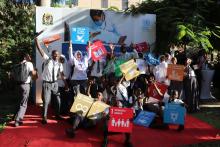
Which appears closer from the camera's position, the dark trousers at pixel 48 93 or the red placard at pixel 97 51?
the dark trousers at pixel 48 93

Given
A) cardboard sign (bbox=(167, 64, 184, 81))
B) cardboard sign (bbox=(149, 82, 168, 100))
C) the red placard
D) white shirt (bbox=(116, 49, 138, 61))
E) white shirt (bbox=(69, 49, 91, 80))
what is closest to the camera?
white shirt (bbox=(69, 49, 91, 80))

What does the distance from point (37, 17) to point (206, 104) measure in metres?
6.48

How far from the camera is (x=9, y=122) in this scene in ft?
39.9

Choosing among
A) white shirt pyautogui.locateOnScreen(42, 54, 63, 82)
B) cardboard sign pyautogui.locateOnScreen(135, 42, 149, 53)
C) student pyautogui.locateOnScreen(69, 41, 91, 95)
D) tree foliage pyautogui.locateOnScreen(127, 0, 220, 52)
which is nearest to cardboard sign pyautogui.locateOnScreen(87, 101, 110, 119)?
white shirt pyautogui.locateOnScreen(42, 54, 63, 82)

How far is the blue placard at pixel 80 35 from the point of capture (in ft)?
46.3

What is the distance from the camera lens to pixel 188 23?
1487 cm

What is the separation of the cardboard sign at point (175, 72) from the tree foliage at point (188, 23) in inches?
48.6

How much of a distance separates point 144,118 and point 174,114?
0.91 m

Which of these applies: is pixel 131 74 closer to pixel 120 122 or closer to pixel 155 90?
pixel 155 90

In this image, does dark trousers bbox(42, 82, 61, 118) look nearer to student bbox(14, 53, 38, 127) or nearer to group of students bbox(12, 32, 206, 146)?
group of students bbox(12, 32, 206, 146)

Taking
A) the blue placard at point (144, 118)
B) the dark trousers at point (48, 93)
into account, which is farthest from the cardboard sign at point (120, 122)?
the dark trousers at point (48, 93)

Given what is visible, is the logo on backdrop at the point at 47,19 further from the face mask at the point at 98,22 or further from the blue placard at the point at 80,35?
the face mask at the point at 98,22

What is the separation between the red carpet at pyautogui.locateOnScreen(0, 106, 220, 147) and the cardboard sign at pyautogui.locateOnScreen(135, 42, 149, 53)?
3963mm

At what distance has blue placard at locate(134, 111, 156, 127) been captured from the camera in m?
12.0
